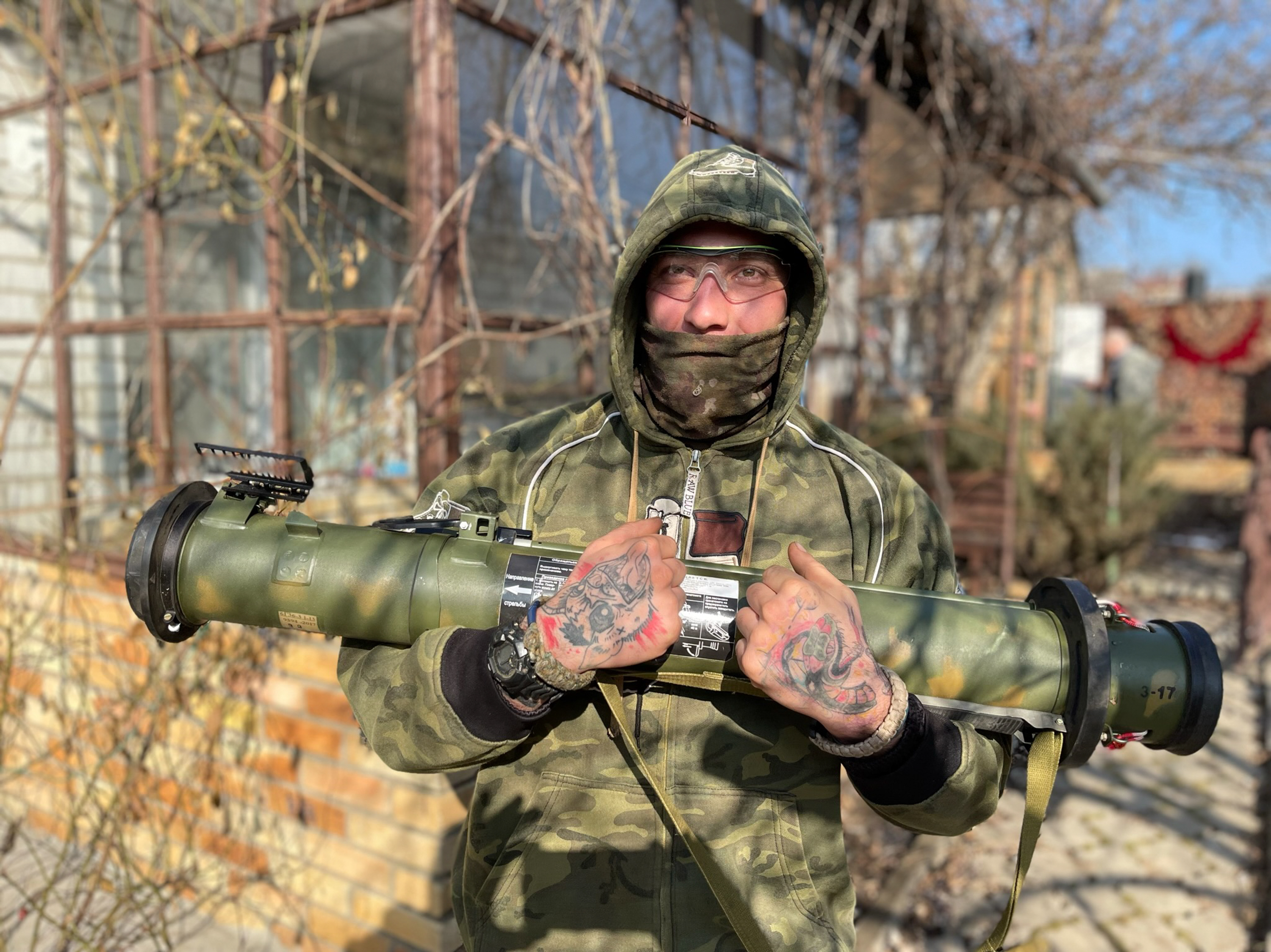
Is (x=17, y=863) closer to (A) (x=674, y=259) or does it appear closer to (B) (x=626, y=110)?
(A) (x=674, y=259)

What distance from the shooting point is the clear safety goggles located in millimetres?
1447

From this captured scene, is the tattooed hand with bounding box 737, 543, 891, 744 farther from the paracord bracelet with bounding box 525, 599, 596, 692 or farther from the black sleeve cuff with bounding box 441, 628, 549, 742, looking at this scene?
the black sleeve cuff with bounding box 441, 628, 549, 742

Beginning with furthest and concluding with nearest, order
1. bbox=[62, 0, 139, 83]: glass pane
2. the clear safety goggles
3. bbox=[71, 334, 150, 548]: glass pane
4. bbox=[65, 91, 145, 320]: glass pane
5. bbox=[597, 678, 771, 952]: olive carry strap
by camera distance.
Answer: bbox=[71, 334, 150, 548]: glass pane → bbox=[65, 91, 145, 320]: glass pane → bbox=[62, 0, 139, 83]: glass pane → the clear safety goggles → bbox=[597, 678, 771, 952]: olive carry strap

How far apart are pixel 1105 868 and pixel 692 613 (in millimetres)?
3370

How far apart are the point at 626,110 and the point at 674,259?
7.19ft

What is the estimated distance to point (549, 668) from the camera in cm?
116

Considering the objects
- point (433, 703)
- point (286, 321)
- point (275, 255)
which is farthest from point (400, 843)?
point (275, 255)

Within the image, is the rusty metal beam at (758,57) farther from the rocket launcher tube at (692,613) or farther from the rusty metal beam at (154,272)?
the rocket launcher tube at (692,613)

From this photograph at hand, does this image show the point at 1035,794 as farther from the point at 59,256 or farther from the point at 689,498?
the point at 59,256

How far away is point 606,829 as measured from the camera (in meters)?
1.37

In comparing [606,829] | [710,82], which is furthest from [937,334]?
[606,829]

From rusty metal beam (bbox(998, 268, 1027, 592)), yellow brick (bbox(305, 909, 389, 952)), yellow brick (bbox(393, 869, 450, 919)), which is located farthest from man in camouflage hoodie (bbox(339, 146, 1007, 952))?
rusty metal beam (bbox(998, 268, 1027, 592))

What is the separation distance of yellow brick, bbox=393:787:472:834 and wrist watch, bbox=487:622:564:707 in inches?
45.8

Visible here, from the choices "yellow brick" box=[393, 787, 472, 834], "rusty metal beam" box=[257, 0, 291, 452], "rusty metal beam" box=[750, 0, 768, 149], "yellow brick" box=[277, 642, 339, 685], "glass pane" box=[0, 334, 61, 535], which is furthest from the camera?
"rusty metal beam" box=[750, 0, 768, 149]
